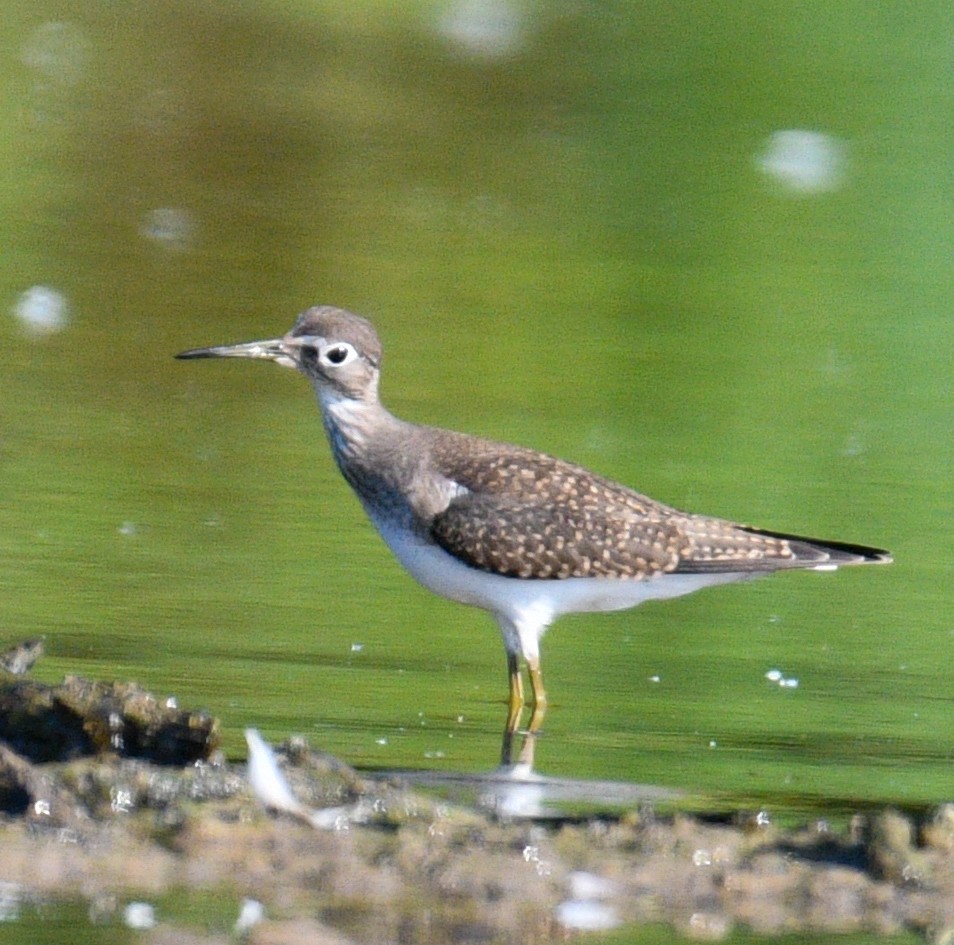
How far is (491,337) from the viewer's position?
11648mm

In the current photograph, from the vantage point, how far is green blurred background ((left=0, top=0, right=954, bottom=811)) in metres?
6.51

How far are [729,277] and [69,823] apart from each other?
354 inches

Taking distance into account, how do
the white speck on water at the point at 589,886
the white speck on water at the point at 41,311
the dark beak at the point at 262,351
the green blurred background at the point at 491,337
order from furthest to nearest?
the white speck on water at the point at 41,311 → the dark beak at the point at 262,351 → the green blurred background at the point at 491,337 → the white speck on water at the point at 589,886

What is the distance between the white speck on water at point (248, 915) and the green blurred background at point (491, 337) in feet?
4.21

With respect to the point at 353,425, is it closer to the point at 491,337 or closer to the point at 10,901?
the point at 10,901

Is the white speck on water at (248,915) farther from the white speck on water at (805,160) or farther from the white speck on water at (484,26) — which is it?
the white speck on water at (484,26)

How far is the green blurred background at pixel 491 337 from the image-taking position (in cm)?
651

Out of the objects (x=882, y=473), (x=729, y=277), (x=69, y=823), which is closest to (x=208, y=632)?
(x=69, y=823)

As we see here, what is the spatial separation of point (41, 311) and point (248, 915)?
7.63 meters

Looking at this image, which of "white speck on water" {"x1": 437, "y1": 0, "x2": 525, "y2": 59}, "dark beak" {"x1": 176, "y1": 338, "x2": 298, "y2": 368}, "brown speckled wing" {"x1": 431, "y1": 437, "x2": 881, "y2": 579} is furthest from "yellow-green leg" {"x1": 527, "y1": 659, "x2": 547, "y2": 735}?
"white speck on water" {"x1": 437, "y1": 0, "x2": 525, "y2": 59}

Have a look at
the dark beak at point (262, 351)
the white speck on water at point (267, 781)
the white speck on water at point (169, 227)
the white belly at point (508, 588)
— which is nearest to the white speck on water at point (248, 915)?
the white speck on water at point (267, 781)

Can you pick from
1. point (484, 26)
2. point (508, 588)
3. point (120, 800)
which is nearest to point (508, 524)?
point (508, 588)

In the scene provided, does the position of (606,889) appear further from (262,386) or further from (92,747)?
(262,386)

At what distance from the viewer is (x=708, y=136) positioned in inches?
580
